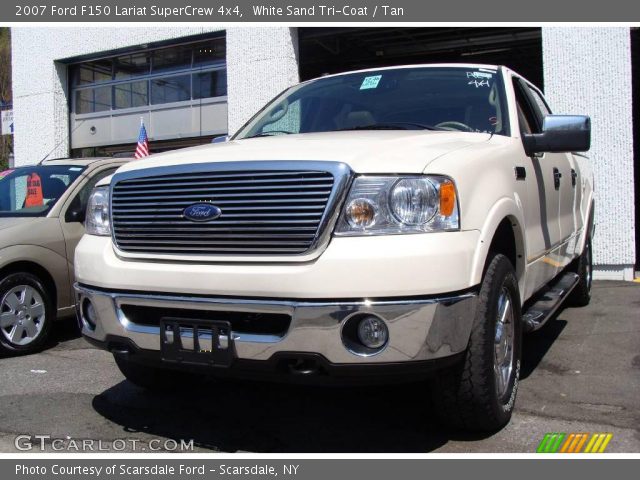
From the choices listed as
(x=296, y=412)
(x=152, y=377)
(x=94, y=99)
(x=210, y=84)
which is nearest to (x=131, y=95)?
(x=94, y=99)

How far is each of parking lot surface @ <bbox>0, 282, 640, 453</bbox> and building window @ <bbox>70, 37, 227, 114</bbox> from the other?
8.57m

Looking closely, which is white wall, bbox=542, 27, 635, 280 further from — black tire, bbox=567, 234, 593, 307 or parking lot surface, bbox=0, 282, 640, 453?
parking lot surface, bbox=0, 282, 640, 453

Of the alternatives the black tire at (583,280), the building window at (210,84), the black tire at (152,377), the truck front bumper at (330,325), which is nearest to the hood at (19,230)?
the black tire at (152,377)

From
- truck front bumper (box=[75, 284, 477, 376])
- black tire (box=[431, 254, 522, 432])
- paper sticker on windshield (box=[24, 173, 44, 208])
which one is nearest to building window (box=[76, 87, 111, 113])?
paper sticker on windshield (box=[24, 173, 44, 208])

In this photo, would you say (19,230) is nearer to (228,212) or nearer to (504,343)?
(228,212)

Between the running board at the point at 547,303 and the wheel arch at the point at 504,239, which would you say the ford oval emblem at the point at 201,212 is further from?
the running board at the point at 547,303

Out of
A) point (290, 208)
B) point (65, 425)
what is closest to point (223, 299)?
point (290, 208)

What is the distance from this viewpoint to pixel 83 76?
45.8 ft

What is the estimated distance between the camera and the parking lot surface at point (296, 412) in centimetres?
321

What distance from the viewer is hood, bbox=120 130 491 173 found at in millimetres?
2686

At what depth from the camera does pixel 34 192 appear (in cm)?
588

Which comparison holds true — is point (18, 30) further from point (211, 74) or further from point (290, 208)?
point (290, 208)

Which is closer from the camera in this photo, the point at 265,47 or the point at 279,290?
the point at 279,290

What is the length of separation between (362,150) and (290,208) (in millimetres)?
424
